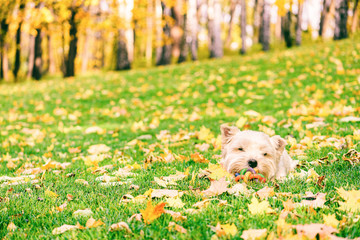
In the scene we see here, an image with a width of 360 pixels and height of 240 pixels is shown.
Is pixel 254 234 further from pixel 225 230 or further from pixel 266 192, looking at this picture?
pixel 266 192

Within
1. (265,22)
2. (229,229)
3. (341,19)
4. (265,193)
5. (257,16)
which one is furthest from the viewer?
(257,16)

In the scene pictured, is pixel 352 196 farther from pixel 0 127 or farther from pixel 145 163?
pixel 0 127

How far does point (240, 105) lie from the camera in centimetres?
923

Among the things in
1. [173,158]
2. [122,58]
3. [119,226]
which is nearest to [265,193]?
[119,226]

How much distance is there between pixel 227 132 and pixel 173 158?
3.57ft

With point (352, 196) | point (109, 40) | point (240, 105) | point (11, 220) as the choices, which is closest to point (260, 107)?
point (240, 105)

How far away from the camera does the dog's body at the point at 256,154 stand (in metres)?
3.36

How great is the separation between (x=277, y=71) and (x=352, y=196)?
463 inches

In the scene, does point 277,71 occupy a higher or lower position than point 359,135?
higher

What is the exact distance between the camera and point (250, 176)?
3.27 metres

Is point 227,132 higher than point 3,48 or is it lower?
lower

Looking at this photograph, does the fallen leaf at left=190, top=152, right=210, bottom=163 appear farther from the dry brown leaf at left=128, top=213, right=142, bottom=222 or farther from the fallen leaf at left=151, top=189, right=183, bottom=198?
the dry brown leaf at left=128, top=213, right=142, bottom=222

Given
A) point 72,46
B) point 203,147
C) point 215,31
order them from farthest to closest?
point 72,46
point 215,31
point 203,147

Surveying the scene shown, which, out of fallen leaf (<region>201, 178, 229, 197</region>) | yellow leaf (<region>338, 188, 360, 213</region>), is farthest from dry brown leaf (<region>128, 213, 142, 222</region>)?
yellow leaf (<region>338, 188, 360, 213</region>)
